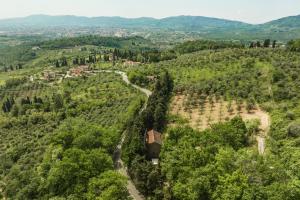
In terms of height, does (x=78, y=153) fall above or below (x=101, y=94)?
above

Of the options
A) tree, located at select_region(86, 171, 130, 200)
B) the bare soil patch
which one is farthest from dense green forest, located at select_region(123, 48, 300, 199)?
tree, located at select_region(86, 171, 130, 200)

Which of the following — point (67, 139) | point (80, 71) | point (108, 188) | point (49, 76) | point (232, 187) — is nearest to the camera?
point (232, 187)

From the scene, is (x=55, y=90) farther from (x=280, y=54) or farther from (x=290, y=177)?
(x=290, y=177)

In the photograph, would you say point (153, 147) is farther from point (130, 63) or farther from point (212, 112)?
point (130, 63)

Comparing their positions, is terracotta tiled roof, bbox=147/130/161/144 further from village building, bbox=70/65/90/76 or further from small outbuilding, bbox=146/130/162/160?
village building, bbox=70/65/90/76

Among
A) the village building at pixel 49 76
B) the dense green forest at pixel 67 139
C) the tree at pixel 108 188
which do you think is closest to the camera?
the tree at pixel 108 188

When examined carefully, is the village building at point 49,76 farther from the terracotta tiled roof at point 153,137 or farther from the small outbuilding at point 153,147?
the small outbuilding at point 153,147

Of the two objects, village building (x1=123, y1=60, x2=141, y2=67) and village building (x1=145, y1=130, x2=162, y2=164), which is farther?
village building (x1=123, y1=60, x2=141, y2=67)

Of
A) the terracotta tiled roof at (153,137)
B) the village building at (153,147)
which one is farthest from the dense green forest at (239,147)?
the terracotta tiled roof at (153,137)

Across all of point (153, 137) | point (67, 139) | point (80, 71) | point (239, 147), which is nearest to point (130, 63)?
point (80, 71)

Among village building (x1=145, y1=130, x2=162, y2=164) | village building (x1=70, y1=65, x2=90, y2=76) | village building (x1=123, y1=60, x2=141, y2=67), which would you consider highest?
village building (x1=145, y1=130, x2=162, y2=164)

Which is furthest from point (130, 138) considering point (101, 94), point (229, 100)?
point (101, 94)
